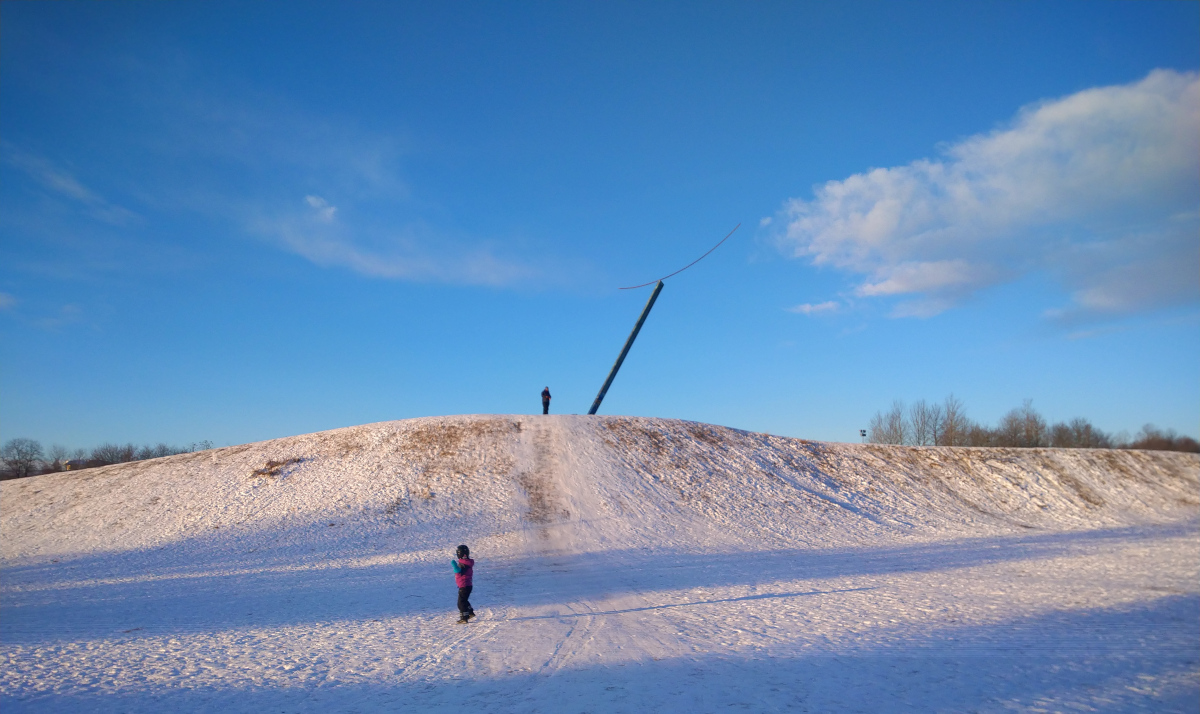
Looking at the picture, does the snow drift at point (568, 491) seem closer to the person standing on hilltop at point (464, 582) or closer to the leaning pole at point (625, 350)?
the leaning pole at point (625, 350)

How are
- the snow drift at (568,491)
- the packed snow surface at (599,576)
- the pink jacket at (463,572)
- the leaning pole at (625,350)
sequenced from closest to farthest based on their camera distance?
the packed snow surface at (599,576)
the pink jacket at (463,572)
the snow drift at (568,491)
the leaning pole at (625,350)

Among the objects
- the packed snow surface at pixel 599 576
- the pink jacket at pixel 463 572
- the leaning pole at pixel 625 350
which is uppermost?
the leaning pole at pixel 625 350

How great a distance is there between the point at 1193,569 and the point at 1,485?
48402mm

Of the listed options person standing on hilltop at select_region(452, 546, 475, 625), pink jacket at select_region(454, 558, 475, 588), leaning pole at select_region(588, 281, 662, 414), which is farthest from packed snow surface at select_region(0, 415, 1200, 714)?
leaning pole at select_region(588, 281, 662, 414)

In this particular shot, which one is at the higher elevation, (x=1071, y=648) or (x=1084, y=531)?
(x=1071, y=648)

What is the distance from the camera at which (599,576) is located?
1579 cm

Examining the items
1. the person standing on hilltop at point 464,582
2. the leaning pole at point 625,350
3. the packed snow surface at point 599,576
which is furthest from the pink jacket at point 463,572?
the leaning pole at point 625,350

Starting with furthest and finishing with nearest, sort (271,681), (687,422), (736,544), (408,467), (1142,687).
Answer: (687,422) < (408,467) < (736,544) < (271,681) < (1142,687)

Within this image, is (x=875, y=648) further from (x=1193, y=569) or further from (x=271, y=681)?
(x=1193, y=569)

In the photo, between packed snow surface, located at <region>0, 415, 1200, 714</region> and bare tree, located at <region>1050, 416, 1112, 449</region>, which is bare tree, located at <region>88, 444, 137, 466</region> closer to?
packed snow surface, located at <region>0, 415, 1200, 714</region>

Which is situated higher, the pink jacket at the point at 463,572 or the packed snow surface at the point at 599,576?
the pink jacket at the point at 463,572

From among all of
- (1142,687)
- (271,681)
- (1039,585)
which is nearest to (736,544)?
(1039,585)

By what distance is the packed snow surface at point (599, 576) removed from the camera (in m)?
7.50

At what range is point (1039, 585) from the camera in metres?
14.0
